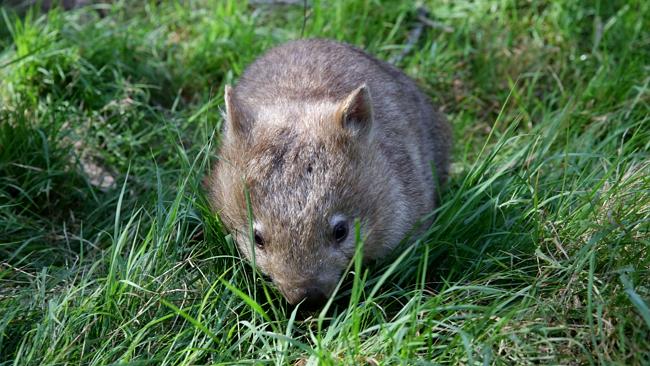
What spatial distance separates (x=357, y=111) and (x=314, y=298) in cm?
101

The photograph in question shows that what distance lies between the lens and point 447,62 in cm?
645

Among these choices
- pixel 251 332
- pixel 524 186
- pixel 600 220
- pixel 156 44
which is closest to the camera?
pixel 251 332

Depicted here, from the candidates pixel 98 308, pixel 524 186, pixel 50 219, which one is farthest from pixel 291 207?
pixel 50 219

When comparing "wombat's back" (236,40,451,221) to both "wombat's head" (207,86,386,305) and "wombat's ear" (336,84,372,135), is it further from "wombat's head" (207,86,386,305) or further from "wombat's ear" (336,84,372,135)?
"wombat's head" (207,86,386,305)

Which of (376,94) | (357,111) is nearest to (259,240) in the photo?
(357,111)

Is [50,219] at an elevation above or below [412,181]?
below

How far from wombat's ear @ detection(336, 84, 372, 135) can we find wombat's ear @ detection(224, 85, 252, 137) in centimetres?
48

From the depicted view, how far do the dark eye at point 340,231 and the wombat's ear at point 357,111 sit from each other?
1.82ft

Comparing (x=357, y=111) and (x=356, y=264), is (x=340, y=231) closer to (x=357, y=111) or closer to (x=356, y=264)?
Answer: (x=356, y=264)

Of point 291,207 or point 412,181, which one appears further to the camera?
point 412,181

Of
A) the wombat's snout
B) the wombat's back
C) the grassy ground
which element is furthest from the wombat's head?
the wombat's back

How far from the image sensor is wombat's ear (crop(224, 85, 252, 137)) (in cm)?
415

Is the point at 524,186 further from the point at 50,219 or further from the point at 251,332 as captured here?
the point at 50,219

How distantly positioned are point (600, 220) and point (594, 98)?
2.00 m
